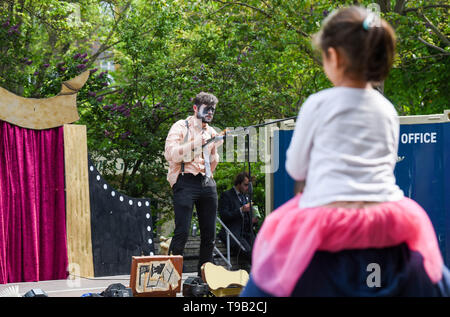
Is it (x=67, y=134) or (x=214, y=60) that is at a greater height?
(x=214, y=60)

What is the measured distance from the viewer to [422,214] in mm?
2498

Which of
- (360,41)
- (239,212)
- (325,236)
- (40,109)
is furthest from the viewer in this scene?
(239,212)

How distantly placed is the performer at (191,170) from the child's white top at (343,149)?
3921 millimetres

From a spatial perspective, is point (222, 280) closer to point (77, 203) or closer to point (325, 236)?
point (77, 203)

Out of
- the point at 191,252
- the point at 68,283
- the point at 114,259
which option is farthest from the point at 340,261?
the point at 191,252

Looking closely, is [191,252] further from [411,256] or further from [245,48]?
[411,256]

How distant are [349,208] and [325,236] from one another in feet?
0.45

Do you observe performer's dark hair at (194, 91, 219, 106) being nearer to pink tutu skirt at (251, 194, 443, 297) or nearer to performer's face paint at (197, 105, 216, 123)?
performer's face paint at (197, 105, 216, 123)

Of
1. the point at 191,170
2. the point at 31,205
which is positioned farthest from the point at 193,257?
the point at 191,170

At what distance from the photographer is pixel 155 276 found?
5684 mm

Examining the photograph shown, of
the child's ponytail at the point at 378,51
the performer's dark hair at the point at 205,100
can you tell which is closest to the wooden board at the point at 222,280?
the performer's dark hair at the point at 205,100

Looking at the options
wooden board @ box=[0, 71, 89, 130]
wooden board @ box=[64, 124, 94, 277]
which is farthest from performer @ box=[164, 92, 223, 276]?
wooden board @ box=[0, 71, 89, 130]

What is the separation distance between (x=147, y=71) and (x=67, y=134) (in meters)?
3.75
